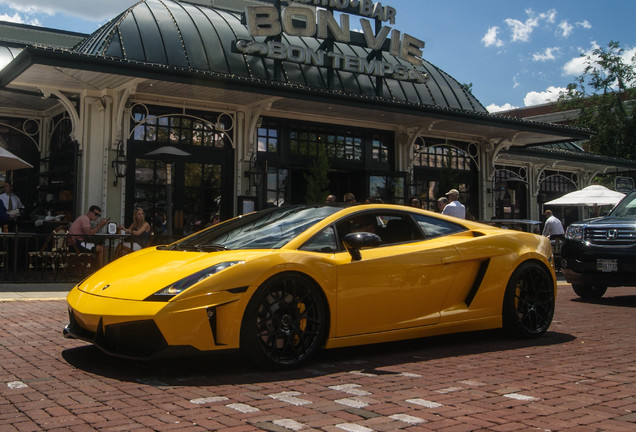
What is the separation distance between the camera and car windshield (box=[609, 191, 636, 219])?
11.2 m

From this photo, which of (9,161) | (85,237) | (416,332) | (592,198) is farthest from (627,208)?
(9,161)

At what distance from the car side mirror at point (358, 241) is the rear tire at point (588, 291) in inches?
270

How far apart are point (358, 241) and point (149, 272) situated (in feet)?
5.47

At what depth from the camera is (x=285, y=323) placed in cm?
494

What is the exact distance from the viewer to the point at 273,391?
4367mm

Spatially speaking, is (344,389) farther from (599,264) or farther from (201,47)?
(201,47)

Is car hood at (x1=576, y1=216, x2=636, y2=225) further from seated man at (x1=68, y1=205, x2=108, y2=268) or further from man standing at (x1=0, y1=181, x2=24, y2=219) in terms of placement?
man standing at (x1=0, y1=181, x2=24, y2=219)

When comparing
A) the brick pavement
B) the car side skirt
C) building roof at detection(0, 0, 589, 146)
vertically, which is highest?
building roof at detection(0, 0, 589, 146)

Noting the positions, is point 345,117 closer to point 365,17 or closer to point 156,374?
point 365,17

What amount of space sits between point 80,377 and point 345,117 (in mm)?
14685

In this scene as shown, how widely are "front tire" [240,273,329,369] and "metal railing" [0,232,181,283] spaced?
24.8 ft

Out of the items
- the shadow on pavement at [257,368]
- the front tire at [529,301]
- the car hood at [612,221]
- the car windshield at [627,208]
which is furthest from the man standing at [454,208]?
the shadow on pavement at [257,368]

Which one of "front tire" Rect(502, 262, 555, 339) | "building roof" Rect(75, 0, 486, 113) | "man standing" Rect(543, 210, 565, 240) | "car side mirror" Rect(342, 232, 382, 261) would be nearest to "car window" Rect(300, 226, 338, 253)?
"car side mirror" Rect(342, 232, 382, 261)

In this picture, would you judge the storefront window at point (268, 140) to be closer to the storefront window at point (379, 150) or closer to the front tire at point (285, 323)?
the storefront window at point (379, 150)
